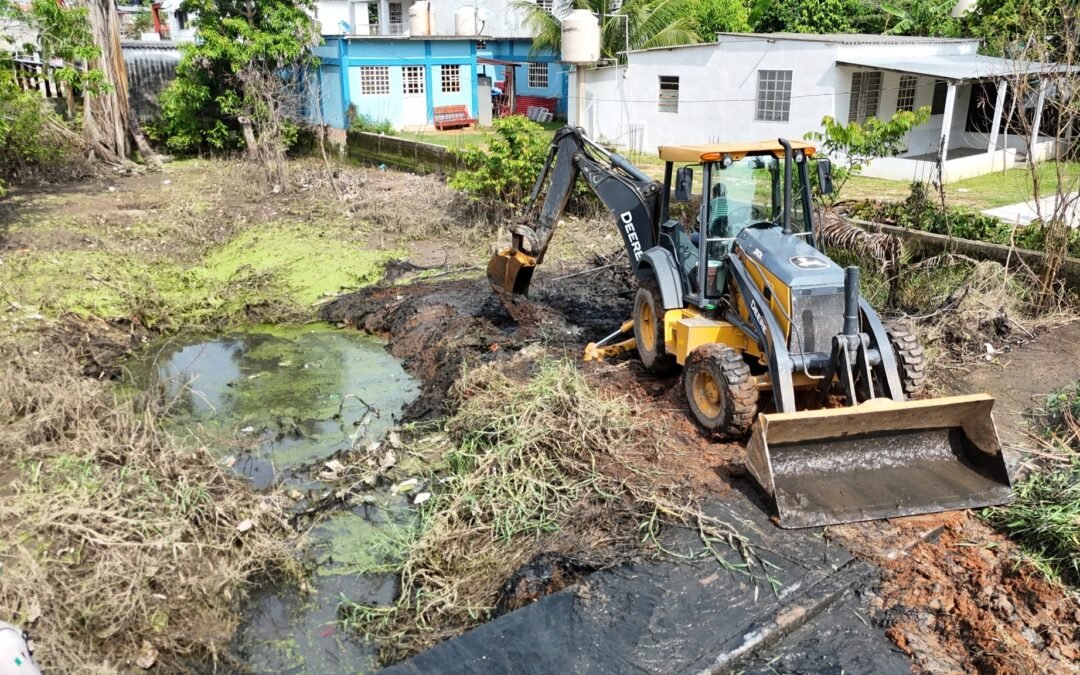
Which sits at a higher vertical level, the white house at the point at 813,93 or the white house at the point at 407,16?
the white house at the point at 407,16

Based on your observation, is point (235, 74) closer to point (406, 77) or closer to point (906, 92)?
point (406, 77)

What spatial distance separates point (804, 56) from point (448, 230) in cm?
966

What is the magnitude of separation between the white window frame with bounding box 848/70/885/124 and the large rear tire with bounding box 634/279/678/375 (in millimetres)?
13205

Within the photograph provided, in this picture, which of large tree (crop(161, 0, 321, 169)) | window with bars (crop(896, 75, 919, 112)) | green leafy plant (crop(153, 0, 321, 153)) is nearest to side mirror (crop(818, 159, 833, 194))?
large tree (crop(161, 0, 321, 169))

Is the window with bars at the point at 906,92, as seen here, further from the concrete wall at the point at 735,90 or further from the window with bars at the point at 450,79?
the window with bars at the point at 450,79

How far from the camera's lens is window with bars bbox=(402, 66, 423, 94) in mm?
25375

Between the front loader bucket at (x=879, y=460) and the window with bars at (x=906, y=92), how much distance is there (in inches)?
632

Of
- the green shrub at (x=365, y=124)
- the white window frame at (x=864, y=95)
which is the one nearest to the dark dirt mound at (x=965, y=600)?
the white window frame at (x=864, y=95)

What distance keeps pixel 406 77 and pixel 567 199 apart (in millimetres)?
17781

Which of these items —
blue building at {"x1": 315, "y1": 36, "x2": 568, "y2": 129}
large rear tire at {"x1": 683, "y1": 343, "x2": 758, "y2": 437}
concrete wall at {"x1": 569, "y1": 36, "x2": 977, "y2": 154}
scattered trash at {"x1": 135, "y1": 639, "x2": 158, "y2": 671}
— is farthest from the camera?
blue building at {"x1": 315, "y1": 36, "x2": 568, "y2": 129}

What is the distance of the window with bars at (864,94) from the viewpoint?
62.9ft

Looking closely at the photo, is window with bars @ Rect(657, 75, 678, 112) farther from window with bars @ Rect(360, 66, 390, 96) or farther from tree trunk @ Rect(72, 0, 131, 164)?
tree trunk @ Rect(72, 0, 131, 164)

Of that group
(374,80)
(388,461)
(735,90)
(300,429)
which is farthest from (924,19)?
(388,461)

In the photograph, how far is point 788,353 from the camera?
652 cm
